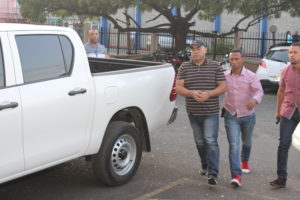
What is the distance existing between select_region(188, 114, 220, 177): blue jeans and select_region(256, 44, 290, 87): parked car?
9.16m

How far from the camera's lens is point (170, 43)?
2127 centimetres

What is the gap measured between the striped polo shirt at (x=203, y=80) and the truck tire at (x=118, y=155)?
76cm

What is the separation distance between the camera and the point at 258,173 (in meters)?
6.07

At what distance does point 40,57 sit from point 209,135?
6.65 ft

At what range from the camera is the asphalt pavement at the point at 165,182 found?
5164 millimetres

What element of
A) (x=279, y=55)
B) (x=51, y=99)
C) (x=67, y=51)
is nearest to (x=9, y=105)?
(x=51, y=99)

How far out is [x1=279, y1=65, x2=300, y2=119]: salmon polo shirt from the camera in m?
5.20

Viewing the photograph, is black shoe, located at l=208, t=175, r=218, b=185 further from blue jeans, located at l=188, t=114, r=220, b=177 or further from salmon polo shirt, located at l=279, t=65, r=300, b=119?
salmon polo shirt, located at l=279, t=65, r=300, b=119

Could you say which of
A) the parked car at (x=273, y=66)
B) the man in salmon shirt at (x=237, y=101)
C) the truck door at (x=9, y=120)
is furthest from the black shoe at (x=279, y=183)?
the parked car at (x=273, y=66)

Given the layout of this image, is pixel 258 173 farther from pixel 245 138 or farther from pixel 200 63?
pixel 200 63

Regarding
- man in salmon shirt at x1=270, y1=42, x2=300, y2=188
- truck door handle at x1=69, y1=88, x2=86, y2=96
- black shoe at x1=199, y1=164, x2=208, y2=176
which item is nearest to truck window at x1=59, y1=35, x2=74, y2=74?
truck door handle at x1=69, y1=88, x2=86, y2=96

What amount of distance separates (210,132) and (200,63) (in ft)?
2.50

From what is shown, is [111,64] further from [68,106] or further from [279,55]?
[279,55]

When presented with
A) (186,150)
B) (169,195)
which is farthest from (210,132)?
(186,150)
